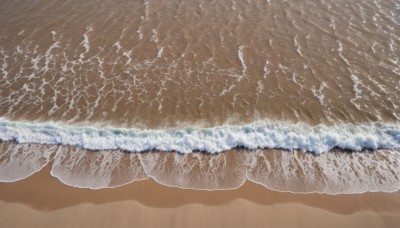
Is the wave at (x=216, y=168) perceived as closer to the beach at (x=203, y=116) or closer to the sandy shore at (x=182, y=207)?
the beach at (x=203, y=116)

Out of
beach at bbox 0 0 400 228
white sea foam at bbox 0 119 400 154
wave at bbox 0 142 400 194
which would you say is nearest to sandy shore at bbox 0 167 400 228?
→ beach at bbox 0 0 400 228

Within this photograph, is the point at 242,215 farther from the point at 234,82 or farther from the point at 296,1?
the point at 296,1

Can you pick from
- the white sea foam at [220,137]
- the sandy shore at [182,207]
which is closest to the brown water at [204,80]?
the white sea foam at [220,137]

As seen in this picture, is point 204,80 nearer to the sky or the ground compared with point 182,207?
nearer to the sky

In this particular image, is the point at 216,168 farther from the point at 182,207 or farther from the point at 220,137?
the point at 182,207

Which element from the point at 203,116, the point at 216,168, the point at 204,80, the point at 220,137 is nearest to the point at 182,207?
the point at 216,168

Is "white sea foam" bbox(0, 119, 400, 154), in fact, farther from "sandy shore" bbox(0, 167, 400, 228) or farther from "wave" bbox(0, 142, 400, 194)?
"sandy shore" bbox(0, 167, 400, 228)

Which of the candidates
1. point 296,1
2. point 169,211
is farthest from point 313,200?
point 296,1
